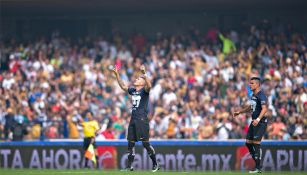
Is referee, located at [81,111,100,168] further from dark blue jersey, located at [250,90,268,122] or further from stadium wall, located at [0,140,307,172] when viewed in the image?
dark blue jersey, located at [250,90,268,122]

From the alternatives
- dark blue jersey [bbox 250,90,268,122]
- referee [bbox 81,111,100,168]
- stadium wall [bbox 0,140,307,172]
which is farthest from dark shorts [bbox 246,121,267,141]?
referee [bbox 81,111,100,168]

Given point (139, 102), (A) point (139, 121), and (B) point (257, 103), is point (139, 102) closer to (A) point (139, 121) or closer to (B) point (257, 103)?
(A) point (139, 121)

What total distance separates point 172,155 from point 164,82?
5813mm

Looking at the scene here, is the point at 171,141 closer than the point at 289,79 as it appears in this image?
Yes

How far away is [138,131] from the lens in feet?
66.0

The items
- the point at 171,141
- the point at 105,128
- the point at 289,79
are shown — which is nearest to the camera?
the point at 171,141

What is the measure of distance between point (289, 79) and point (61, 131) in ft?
25.4

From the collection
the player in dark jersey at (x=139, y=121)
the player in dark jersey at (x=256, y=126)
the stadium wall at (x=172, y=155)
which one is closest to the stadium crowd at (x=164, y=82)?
the stadium wall at (x=172, y=155)

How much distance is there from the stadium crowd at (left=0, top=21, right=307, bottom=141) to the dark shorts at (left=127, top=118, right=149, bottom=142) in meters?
7.43

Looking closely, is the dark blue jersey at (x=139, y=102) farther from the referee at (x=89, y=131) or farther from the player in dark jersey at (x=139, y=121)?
the referee at (x=89, y=131)

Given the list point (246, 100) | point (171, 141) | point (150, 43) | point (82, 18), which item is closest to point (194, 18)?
point (150, 43)

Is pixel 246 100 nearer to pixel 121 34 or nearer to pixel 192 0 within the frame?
pixel 192 0

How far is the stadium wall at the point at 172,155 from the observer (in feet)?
81.0

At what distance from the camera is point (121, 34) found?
35156mm
